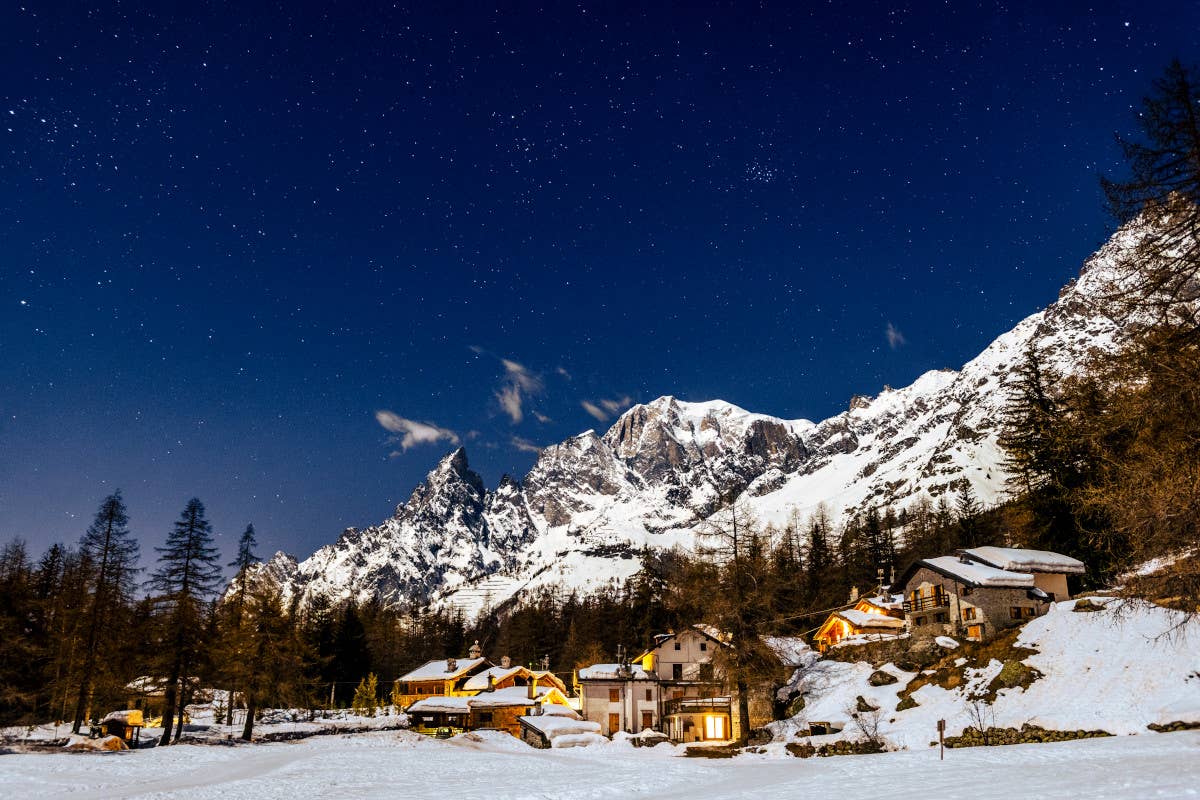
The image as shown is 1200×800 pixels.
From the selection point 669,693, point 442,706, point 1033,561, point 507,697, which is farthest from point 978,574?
point 442,706

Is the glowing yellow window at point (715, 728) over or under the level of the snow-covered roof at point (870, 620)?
under

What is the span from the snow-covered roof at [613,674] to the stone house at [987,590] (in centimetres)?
2548

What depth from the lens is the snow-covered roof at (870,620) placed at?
61375 millimetres

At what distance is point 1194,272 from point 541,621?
117229 millimetres

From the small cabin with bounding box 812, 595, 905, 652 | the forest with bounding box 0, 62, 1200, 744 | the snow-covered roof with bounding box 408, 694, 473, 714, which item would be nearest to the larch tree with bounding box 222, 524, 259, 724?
the forest with bounding box 0, 62, 1200, 744

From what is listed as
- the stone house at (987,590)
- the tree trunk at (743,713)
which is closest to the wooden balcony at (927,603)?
the stone house at (987,590)

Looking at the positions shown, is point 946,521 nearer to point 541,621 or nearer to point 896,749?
point 541,621

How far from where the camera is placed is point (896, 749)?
32.8m

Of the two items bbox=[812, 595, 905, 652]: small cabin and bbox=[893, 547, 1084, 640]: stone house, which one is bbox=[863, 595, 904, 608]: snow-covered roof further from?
bbox=[893, 547, 1084, 640]: stone house

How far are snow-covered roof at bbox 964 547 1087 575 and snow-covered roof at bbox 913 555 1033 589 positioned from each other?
0.44m

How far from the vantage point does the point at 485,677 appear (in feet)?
266

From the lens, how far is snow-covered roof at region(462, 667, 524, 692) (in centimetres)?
7875

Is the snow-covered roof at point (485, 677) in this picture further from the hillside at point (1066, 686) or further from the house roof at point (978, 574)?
the house roof at point (978, 574)

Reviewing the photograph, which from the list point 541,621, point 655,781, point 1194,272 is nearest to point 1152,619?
point 655,781
